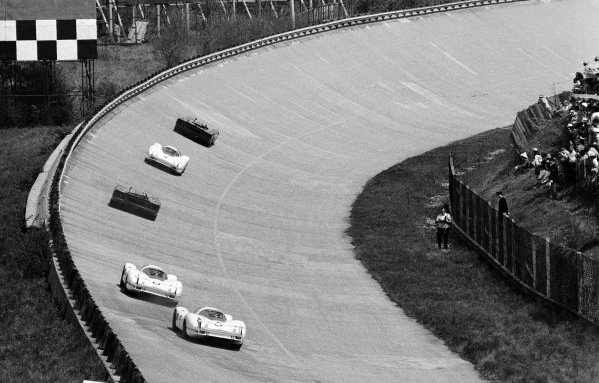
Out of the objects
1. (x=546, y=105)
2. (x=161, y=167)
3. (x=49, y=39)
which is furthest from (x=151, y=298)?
(x=49, y=39)

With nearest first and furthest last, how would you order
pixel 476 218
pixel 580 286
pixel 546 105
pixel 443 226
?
pixel 580 286, pixel 476 218, pixel 443 226, pixel 546 105

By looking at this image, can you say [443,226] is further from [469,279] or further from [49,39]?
[49,39]

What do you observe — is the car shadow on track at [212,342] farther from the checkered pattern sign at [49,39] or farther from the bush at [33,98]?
the bush at [33,98]

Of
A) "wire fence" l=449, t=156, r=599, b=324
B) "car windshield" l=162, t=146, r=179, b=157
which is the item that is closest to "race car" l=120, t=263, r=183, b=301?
"wire fence" l=449, t=156, r=599, b=324

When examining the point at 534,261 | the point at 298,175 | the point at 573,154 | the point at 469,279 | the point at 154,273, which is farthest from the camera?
the point at 298,175

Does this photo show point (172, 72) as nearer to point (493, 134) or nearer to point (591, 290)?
point (493, 134)

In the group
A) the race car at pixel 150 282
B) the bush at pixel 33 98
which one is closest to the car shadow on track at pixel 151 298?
the race car at pixel 150 282
